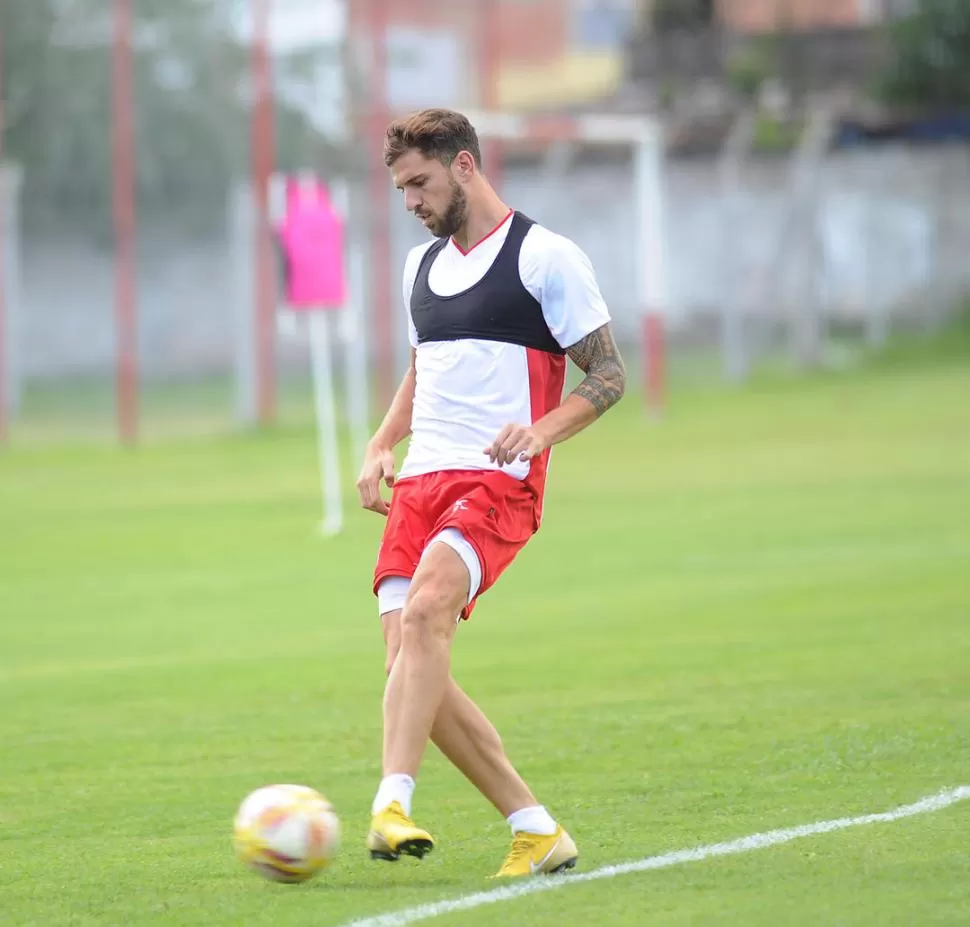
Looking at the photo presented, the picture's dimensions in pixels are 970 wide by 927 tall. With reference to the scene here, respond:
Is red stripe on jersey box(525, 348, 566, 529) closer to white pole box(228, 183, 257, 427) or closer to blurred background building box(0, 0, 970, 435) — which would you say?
blurred background building box(0, 0, 970, 435)

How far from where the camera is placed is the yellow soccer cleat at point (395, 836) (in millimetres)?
5664

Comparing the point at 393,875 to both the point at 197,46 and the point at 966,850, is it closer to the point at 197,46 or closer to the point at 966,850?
the point at 966,850

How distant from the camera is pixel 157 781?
805 cm

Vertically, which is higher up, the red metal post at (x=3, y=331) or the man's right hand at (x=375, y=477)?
the man's right hand at (x=375, y=477)

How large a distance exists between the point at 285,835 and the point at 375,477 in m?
1.18

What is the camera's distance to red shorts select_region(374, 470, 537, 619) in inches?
239

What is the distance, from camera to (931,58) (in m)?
40.4

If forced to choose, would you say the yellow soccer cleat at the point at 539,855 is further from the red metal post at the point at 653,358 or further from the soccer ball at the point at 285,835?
the red metal post at the point at 653,358

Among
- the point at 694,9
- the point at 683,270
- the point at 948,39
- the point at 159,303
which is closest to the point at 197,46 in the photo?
the point at 159,303

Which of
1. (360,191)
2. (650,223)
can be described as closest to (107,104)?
(360,191)

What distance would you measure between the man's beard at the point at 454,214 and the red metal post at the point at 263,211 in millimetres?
24208

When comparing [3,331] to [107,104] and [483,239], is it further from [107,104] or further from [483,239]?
[483,239]

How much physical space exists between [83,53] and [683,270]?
11.0 metres

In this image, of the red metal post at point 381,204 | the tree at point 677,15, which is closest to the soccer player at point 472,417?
the red metal post at point 381,204
